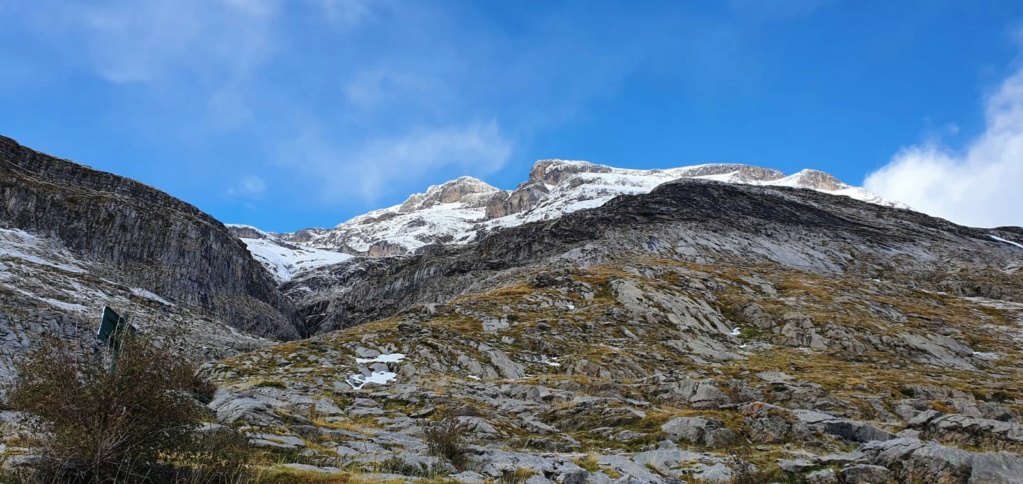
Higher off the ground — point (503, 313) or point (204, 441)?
point (503, 313)

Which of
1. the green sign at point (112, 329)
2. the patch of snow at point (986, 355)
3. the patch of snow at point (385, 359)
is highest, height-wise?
the patch of snow at point (986, 355)

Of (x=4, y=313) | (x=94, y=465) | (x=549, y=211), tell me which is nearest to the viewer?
(x=94, y=465)

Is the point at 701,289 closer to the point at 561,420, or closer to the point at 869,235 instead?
the point at 561,420

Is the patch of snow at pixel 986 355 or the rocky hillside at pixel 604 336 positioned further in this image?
the patch of snow at pixel 986 355

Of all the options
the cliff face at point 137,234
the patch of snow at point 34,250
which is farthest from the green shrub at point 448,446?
the cliff face at point 137,234

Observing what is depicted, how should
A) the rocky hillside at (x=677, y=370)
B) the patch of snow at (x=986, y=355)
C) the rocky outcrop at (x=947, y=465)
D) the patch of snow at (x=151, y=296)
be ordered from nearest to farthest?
1. the rocky outcrop at (x=947, y=465)
2. the rocky hillside at (x=677, y=370)
3. the patch of snow at (x=986, y=355)
4. the patch of snow at (x=151, y=296)

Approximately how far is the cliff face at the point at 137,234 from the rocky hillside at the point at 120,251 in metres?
0.16

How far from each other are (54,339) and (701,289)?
59821mm

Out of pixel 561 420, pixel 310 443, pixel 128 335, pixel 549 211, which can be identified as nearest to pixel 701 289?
pixel 561 420

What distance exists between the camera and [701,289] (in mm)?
59719

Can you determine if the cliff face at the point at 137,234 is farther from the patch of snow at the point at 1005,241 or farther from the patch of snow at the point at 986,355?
the patch of snow at the point at 1005,241

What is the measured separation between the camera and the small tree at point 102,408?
6836 millimetres

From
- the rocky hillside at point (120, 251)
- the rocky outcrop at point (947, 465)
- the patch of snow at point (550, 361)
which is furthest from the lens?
the rocky hillside at point (120, 251)

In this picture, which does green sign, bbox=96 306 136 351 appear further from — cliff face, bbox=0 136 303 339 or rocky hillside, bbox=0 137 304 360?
cliff face, bbox=0 136 303 339
